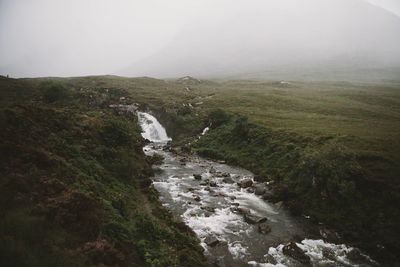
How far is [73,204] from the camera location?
11.2 metres

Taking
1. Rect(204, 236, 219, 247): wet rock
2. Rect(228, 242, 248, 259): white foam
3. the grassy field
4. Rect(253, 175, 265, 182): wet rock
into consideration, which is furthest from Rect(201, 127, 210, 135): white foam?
Rect(228, 242, 248, 259): white foam

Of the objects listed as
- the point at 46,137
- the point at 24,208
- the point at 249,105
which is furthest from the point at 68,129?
the point at 249,105

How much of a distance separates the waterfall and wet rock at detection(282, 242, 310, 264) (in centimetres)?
4714

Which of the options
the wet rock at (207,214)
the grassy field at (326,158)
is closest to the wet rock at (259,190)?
the grassy field at (326,158)

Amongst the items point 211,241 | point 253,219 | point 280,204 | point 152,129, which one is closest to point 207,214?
point 211,241

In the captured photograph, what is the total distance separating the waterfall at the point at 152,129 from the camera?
60812 mm

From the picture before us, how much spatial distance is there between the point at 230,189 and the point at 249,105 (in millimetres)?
50919

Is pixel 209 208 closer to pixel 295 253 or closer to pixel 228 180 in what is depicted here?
pixel 228 180

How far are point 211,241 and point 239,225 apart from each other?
13.7 ft

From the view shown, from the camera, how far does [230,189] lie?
28328mm

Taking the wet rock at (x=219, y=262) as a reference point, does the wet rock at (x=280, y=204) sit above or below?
below

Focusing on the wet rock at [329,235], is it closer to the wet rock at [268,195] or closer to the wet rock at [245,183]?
the wet rock at [268,195]

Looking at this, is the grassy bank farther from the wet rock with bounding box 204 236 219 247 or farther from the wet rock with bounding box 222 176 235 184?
the wet rock with bounding box 222 176 235 184

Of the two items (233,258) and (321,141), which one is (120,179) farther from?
(321,141)
